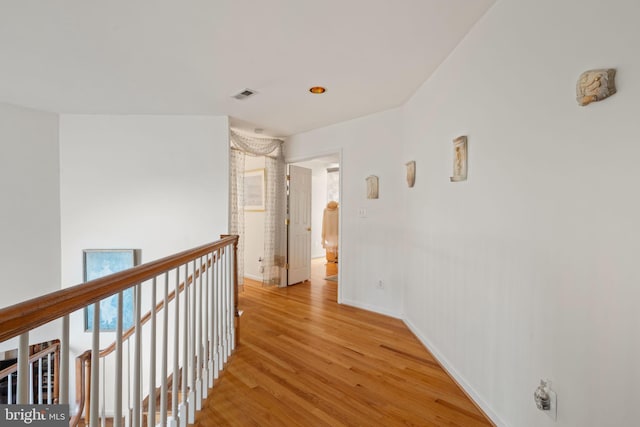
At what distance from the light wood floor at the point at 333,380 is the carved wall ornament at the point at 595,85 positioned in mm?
1747

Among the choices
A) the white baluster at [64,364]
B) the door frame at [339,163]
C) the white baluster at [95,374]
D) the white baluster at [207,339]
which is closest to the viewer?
the white baluster at [64,364]

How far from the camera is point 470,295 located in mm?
1885

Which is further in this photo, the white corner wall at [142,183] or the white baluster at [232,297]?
the white corner wall at [142,183]

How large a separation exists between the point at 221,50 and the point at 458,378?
114 inches

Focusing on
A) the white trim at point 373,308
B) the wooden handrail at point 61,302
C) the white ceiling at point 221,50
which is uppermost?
the white ceiling at point 221,50

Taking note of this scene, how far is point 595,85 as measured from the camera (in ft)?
3.32

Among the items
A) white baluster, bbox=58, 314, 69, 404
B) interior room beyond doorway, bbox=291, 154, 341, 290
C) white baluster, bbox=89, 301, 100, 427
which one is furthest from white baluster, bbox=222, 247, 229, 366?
interior room beyond doorway, bbox=291, 154, 341, 290

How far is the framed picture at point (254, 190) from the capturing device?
16.6 feet

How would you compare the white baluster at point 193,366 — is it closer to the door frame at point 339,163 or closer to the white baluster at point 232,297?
the white baluster at point 232,297

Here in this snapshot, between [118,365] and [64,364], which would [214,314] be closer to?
[118,365]

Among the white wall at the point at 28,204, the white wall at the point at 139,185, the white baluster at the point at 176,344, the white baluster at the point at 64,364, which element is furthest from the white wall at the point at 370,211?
the white wall at the point at 28,204

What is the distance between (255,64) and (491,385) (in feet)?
8.98

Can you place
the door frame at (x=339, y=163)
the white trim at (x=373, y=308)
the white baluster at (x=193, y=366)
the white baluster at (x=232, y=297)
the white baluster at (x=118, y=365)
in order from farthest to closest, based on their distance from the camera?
the door frame at (x=339, y=163) < the white trim at (x=373, y=308) < the white baluster at (x=232, y=297) < the white baluster at (x=193, y=366) < the white baluster at (x=118, y=365)

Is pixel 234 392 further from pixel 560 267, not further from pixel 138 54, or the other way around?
pixel 138 54
